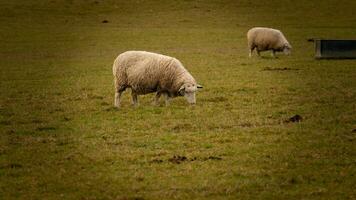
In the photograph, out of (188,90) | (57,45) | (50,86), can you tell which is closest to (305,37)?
(57,45)

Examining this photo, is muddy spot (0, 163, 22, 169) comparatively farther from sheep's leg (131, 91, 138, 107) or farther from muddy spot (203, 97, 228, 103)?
muddy spot (203, 97, 228, 103)

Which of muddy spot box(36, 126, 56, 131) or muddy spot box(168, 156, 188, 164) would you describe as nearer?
muddy spot box(168, 156, 188, 164)

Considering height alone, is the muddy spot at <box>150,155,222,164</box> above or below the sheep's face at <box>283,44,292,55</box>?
below

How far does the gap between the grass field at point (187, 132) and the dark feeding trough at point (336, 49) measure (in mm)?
718

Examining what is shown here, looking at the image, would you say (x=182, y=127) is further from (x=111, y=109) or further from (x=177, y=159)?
Result: (x=111, y=109)

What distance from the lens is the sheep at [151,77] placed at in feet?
56.0

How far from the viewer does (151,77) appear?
55.9 feet

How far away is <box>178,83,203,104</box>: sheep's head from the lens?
17.1 m

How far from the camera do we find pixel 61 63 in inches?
1220

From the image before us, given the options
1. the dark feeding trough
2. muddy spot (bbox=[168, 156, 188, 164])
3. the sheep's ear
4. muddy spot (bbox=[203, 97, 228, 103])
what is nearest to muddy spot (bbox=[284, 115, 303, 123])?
the sheep's ear

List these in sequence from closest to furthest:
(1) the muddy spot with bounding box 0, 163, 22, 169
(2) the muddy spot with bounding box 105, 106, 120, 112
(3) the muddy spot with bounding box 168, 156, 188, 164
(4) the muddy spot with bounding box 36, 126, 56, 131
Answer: (1) the muddy spot with bounding box 0, 163, 22, 169 → (3) the muddy spot with bounding box 168, 156, 188, 164 → (4) the muddy spot with bounding box 36, 126, 56, 131 → (2) the muddy spot with bounding box 105, 106, 120, 112

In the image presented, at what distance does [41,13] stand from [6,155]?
50.3 m

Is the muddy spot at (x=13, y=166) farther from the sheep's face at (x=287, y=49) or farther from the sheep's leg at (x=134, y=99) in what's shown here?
the sheep's face at (x=287, y=49)

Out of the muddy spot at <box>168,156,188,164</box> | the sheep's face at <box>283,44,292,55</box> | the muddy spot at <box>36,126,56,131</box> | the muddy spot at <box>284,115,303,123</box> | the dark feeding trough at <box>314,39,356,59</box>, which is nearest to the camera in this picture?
the muddy spot at <box>168,156,188,164</box>
